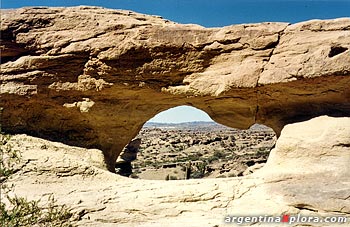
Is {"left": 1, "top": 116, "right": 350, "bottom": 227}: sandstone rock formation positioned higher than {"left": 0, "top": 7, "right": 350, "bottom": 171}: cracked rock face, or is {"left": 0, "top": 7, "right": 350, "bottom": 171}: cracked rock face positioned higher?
{"left": 0, "top": 7, "right": 350, "bottom": 171}: cracked rock face

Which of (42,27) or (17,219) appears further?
(42,27)

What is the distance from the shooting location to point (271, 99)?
31.7 feet

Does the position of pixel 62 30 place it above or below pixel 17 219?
above

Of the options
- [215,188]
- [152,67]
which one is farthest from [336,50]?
[152,67]

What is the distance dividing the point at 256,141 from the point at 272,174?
42.3m

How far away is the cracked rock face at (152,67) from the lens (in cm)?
883

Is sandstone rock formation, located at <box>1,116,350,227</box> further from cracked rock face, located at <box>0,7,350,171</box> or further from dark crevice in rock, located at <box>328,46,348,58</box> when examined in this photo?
dark crevice in rock, located at <box>328,46,348,58</box>

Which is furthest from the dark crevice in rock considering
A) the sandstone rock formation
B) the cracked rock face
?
the sandstone rock formation

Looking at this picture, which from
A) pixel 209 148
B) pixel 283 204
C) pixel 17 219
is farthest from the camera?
pixel 209 148

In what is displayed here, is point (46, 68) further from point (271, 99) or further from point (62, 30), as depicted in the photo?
point (271, 99)

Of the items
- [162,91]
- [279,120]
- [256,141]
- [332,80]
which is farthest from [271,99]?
[256,141]

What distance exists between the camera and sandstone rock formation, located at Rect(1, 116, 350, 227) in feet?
25.4

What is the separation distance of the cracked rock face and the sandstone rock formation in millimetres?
975

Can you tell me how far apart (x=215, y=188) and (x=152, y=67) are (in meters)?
3.38
